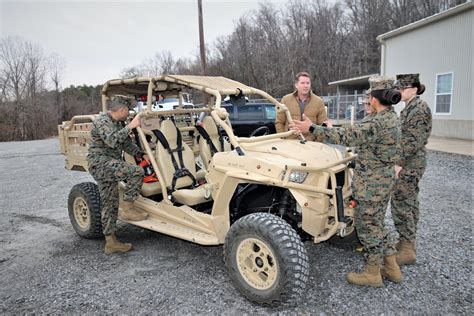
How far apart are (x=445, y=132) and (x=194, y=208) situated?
12907 millimetres

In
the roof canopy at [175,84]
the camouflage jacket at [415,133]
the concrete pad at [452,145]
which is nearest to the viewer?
the camouflage jacket at [415,133]

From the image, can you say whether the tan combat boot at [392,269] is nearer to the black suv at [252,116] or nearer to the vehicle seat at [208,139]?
the vehicle seat at [208,139]

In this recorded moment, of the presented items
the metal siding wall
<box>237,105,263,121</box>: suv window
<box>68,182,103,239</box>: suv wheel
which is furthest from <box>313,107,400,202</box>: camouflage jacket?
the metal siding wall

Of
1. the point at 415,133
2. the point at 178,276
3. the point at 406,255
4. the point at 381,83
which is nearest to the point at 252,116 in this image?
the point at 415,133

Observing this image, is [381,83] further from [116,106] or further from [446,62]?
[446,62]

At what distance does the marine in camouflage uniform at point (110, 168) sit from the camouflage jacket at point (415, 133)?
2837 mm

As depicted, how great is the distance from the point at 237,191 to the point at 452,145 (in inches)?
422

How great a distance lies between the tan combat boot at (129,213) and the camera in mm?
4438

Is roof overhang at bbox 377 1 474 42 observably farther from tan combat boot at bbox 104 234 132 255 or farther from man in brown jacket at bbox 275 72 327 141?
tan combat boot at bbox 104 234 132 255

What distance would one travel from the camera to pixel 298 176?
3.24 meters

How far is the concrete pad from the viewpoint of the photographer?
427 inches

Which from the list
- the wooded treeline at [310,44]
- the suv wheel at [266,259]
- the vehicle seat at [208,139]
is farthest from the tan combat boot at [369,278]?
the wooded treeline at [310,44]

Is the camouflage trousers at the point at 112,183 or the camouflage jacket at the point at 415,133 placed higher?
the camouflage jacket at the point at 415,133

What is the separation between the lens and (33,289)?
11.9ft
